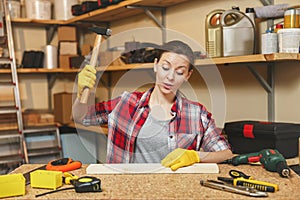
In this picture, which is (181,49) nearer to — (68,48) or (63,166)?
(63,166)

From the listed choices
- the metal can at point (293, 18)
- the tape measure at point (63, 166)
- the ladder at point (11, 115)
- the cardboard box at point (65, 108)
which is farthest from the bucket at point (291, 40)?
the ladder at point (11, 115)

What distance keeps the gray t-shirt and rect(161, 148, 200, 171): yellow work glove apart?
30 cm

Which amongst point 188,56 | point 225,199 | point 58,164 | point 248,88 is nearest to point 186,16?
point 248,88

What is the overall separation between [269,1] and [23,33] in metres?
2.45

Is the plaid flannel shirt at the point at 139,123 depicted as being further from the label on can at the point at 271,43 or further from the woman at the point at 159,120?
the label on can at the point at 271,43

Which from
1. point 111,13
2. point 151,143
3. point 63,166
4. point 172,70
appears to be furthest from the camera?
point 111,13

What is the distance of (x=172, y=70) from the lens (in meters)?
1.54

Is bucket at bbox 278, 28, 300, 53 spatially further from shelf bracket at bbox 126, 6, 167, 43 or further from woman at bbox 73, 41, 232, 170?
shelf bracket at bbox 126, 6, 167, 43

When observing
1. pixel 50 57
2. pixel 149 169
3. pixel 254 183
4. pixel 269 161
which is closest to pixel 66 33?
pixel 50 57

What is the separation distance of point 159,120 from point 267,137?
0.49 metres

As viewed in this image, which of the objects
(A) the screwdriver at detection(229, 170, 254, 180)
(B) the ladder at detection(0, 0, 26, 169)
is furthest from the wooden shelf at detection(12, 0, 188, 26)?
(A) the screwdriver at detection(229, 170, 254, 180)

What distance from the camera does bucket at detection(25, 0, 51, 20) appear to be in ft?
11.8

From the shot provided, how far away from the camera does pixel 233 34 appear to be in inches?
80.5

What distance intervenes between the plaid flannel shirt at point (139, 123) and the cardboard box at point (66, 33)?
204 centimetres
